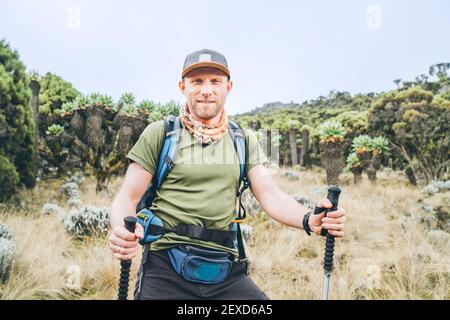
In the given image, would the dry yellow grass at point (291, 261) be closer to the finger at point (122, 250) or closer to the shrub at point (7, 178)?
the shrub at point (7, 178)

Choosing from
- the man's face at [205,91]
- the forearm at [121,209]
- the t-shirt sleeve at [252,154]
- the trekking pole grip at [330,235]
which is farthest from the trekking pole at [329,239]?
the forearm at [121,209]

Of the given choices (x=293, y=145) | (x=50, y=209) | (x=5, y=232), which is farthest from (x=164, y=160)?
(x=293, y=145)

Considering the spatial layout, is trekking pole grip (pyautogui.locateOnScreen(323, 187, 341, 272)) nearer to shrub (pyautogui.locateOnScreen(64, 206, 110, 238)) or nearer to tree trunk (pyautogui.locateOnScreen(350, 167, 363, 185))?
shrub (pyautogui.locateOnScreen(64, 206, 110, 238))

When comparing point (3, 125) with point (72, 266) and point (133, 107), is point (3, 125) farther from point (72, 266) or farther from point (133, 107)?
point (72, 266)

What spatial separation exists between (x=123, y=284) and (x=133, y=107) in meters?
6.61

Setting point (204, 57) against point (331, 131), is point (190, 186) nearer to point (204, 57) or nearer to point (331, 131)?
point (204, 57)

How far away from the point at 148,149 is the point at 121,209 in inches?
12.9

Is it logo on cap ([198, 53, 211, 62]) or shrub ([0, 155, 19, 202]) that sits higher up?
logo on cap ([198, 53, 211, 62])

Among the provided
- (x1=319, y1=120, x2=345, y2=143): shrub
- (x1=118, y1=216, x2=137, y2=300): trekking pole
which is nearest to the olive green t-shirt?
(x1=118, y1=216, x2=137, y2=300): trekking pole

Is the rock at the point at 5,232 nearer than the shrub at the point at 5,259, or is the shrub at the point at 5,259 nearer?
the shrub at the point at 5,259

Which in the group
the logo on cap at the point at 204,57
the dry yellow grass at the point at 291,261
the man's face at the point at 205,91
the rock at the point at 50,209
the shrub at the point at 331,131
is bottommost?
the dry yellow grass at the point at 291,261

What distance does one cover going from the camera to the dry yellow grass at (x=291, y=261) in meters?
4.14

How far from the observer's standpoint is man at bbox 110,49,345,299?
2.07 metres

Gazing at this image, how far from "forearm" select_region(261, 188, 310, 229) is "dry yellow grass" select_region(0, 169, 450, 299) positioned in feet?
6.86
